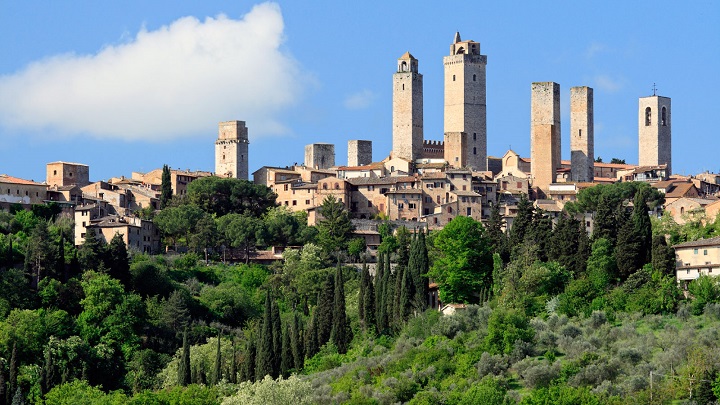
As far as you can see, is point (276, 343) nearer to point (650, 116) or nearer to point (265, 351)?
point (265, 351)

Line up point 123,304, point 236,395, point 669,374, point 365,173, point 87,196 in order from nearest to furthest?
point 669,374 < point 236,395 < point 123,304 < point 87,196 < point 365,173

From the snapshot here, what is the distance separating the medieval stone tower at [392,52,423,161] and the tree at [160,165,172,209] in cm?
1592

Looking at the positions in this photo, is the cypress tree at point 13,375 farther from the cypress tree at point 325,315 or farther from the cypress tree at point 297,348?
the cypress tree at point 325,315

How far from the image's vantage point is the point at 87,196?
293 ft

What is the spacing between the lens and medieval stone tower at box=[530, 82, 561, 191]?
9806 cm

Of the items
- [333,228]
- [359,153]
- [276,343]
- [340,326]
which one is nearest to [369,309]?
[340,326]

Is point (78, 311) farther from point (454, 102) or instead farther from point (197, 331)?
point (454, 102)

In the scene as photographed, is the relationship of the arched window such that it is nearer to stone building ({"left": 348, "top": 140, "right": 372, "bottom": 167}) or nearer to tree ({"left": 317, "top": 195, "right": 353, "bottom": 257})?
stone building ({"left": 348, "top": 140, "right": 372, "bottom": 167})

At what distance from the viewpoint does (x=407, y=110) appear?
105688 mm

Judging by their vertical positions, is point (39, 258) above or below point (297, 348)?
above

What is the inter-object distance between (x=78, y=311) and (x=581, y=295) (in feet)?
66.5

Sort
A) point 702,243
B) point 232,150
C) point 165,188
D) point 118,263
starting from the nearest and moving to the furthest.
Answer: point 702,243 < point 118,263 < point 165,188 < point 232,150

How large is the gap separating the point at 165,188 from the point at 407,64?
69.1 ft

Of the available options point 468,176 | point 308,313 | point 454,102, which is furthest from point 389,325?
point 454,102
